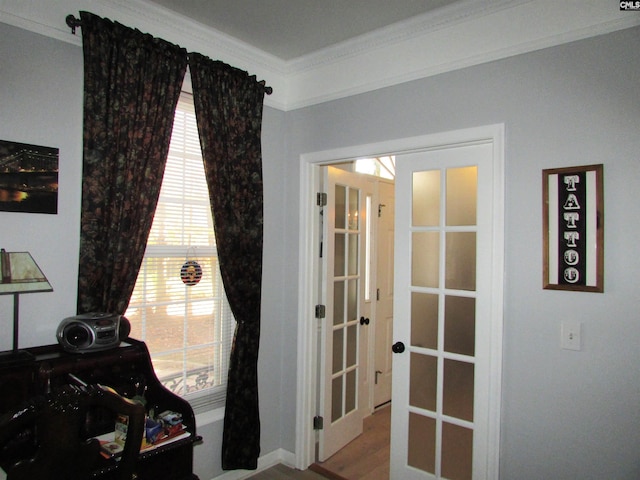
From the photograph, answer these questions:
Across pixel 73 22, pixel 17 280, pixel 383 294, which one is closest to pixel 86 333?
pixel 17 280

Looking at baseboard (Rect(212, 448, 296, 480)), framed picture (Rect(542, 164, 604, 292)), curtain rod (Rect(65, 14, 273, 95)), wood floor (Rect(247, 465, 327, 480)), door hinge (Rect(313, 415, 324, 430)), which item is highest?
curtain rod (Rect(65, 14, 273, 95))

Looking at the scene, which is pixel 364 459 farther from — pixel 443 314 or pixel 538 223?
pixel 538 223

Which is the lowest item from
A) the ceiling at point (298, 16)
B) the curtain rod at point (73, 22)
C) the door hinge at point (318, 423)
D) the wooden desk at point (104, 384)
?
the door hinge at point (318, 423)

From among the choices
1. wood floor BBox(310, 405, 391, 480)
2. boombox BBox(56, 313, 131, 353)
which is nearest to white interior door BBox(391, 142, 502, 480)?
wood floor BBox(310, 405, 391, 480)

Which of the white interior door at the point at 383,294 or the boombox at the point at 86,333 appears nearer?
the boombox at the point at 86,333

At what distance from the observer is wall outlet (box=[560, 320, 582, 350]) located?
1942mm

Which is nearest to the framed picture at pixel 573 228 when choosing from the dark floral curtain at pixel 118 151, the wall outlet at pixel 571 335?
the wall outlet at pixel 571 335

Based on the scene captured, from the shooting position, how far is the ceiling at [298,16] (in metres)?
2.28

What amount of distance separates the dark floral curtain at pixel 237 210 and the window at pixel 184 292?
127 millimetres

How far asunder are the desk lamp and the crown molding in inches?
43.0

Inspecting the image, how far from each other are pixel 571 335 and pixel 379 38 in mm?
1986

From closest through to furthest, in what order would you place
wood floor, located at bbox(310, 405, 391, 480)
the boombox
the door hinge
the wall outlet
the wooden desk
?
the wooden desk < the boombox < the wall outlet < wood floor, located at bbox(310, 405, 391, 480) < the door hinge

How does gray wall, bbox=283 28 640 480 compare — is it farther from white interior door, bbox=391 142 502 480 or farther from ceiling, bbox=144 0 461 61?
ceiling, bbox=144 0 461 61

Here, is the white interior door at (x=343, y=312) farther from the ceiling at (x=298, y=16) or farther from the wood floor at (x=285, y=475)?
the ceiling at (x=298, y=16)
